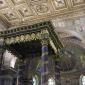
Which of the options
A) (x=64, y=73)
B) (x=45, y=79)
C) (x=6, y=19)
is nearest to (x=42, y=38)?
(x=45, y=79)

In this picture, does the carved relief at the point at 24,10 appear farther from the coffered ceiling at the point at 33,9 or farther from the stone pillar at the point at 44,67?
the stone pillar at the point at 44,67

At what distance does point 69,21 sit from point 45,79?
6.43 metres

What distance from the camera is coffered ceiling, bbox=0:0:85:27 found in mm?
12344

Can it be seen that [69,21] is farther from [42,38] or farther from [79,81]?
[42,38]

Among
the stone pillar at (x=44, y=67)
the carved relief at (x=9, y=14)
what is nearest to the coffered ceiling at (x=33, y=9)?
the carved relief at (x=9, y=14)

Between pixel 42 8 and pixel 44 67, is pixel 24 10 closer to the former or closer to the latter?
pixel 42 8

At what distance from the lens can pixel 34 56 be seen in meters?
10.1

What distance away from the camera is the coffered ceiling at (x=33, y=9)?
1234 cm

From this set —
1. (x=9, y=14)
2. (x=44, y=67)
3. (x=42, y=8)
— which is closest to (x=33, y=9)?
(x=42, y=8)

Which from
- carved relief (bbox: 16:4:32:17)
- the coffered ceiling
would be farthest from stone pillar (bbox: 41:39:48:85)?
carved relief (bbox: 16:4:32:17)

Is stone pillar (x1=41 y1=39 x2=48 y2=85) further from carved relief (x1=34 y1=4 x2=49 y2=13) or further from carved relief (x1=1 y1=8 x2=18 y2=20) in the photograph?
carved relief (x1=1 y1=8 x2=18 y2=20)

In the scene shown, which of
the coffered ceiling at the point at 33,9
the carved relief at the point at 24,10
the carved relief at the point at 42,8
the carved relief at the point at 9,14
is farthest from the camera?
the carved relief at the point at 9,14

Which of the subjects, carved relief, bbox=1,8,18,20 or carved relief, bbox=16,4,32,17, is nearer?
carved relief, bbox=16,4,32,17

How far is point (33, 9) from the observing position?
42.7ft
